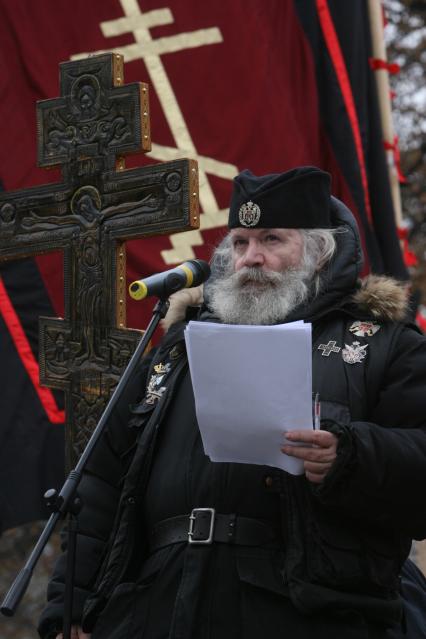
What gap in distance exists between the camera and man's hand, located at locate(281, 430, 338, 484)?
3268 mm

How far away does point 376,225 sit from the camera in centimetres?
774

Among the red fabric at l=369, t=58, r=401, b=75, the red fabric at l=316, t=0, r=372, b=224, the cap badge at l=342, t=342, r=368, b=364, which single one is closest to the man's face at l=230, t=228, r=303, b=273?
the cap badge at l=342, t=342, r=368, b=364

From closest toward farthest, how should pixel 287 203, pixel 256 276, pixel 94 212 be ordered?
pixel 256 276
pixel 287 203
pixel 94 212

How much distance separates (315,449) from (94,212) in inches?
64.5

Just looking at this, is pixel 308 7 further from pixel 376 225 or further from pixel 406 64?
pixel 406 64

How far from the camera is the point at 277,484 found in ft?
11.4

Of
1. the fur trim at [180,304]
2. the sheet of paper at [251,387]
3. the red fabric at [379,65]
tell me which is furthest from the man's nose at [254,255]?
the red fabric at [379,65]

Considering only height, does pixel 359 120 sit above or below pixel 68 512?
above

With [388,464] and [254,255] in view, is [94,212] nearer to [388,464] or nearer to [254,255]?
[254,255]

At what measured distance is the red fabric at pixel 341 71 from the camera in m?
7.56

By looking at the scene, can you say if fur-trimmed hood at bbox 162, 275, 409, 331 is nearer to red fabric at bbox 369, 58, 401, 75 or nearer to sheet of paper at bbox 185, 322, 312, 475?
sheet of paper at bbox 185, 322, 312, 475

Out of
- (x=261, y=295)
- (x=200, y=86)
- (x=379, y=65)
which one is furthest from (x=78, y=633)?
(x=379, y=65)

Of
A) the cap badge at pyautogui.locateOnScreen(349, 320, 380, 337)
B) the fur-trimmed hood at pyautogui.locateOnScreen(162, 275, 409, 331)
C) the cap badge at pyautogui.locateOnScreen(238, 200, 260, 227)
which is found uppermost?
the cap badge at pyautogui.locateOnScreen(238, 200, 260, 227)

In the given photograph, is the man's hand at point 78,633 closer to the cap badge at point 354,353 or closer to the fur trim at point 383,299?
the cap badge at point 354,353
